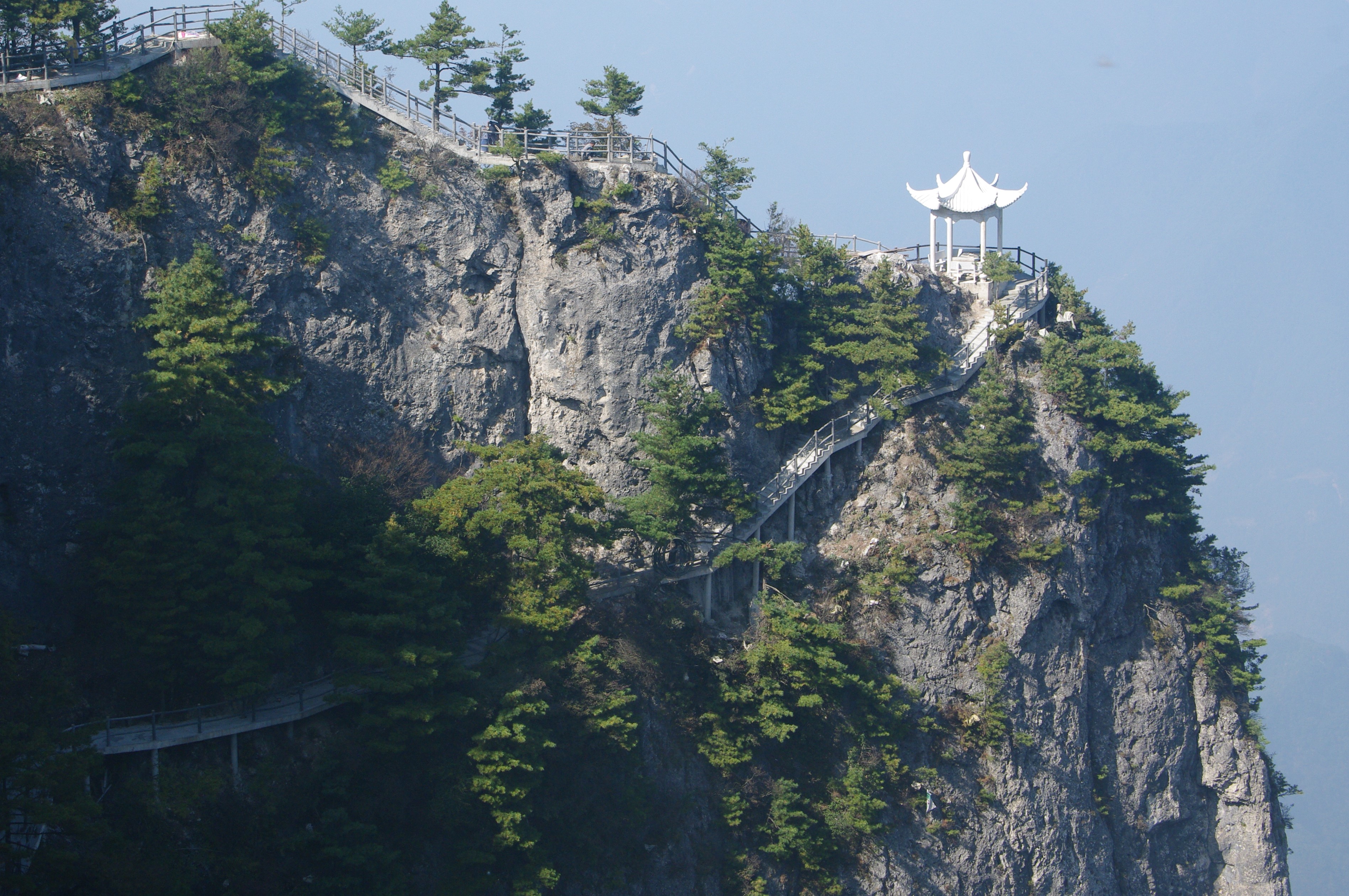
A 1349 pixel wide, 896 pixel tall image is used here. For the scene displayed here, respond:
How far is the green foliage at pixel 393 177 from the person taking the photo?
144 ft

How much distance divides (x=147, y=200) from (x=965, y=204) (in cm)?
3555

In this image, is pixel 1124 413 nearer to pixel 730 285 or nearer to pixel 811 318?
pixel 811 318

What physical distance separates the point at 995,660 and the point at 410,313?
25.3 m

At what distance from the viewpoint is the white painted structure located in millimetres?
57531

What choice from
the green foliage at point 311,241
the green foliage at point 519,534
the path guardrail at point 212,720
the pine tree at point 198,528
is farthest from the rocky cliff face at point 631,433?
the green foliage at point 519,534

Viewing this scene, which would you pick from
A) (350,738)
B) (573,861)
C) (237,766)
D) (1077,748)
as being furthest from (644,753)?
(1077,748)

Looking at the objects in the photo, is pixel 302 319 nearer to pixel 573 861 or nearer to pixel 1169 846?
pixel 573 861

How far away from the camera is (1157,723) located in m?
52.7

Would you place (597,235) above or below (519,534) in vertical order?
above

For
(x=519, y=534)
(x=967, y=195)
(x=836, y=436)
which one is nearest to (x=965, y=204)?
(x=967, y=195)

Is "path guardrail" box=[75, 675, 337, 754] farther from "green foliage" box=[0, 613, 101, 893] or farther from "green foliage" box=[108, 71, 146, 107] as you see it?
"green foliage" box=[108, 71, 146, 107]

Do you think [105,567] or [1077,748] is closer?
[105,567]

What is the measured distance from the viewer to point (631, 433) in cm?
4488

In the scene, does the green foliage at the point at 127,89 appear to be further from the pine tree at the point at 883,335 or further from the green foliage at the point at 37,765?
the pine tree at the point at 883,335
